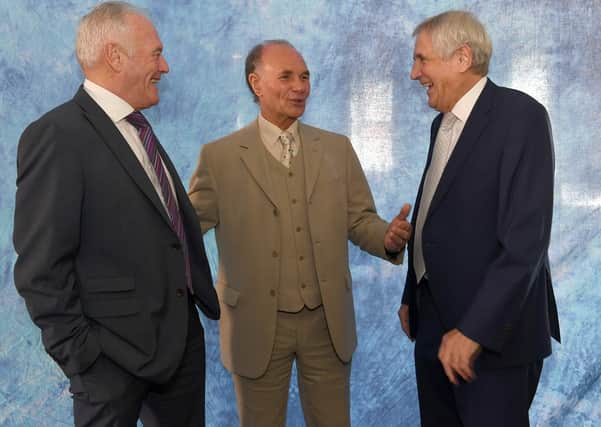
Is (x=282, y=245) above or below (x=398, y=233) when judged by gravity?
below

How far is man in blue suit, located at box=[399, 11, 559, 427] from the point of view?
1.68 m

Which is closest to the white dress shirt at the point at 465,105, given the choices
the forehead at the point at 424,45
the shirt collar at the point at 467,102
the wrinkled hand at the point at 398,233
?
the shirt collar at the point at 467,102

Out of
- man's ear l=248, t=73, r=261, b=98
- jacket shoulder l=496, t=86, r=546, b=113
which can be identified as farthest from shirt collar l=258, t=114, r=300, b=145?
jacket shoulder l=496, t=86, r=546, b=113

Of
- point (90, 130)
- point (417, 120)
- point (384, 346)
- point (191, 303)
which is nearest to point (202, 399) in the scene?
point (191, 303)

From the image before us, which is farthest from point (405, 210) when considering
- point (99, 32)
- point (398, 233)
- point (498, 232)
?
point (99, 32)

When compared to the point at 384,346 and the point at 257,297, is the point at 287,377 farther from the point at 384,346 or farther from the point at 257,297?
the point at 384,346

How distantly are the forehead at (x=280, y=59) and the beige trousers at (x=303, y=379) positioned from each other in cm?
92

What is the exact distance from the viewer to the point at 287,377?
8.20 ft

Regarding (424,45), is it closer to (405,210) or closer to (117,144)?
(405,210)

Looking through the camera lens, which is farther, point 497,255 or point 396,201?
point 396,201

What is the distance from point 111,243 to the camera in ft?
5.81

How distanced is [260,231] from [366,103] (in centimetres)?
137

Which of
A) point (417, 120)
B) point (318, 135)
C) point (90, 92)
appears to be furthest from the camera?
point (417, 120)

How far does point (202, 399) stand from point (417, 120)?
1.99m
